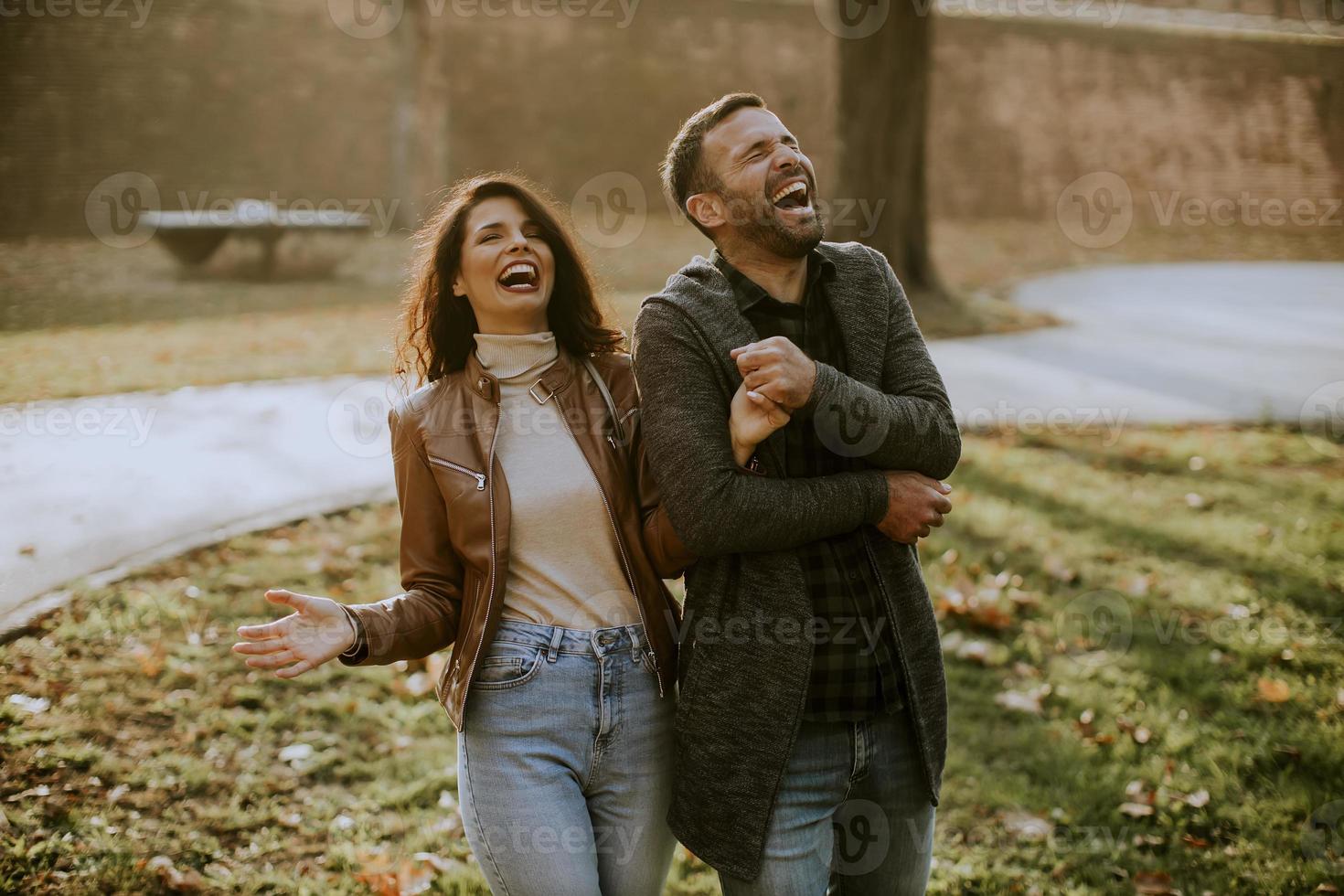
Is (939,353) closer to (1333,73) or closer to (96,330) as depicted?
(96,330)

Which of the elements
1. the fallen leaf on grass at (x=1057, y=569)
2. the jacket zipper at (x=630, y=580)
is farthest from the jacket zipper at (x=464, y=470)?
the fallen leaf on grass at (x=1057, y=569)

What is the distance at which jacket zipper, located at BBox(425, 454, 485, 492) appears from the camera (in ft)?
7.48

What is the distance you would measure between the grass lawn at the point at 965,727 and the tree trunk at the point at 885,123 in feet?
17.5

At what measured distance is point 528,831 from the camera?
2.12m

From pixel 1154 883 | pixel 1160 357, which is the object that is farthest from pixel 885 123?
pixel 1154 883

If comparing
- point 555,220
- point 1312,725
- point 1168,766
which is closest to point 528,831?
point 555,220

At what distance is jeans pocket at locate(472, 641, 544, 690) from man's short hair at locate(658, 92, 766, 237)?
0.98m

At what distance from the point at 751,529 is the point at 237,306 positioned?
10836 mm

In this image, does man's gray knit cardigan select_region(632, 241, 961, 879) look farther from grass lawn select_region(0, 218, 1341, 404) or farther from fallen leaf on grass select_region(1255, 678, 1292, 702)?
grass lawn select_region(0, 218, 1341, 404)


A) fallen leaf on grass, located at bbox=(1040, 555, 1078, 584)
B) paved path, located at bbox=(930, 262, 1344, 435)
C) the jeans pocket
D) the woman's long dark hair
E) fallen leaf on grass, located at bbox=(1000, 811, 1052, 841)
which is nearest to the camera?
the jeans pocket

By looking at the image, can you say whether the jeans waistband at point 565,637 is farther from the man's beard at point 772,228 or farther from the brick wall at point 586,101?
the brick wall at point 586,101

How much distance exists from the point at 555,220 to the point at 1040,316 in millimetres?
10300

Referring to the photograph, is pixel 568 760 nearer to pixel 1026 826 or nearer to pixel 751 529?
pixel 751 529

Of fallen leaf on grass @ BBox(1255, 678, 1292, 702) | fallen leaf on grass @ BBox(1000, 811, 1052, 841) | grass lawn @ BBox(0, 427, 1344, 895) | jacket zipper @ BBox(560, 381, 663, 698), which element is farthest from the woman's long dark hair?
fallen leaf on grass @ BBox(1255, 678, 1292, 702)
